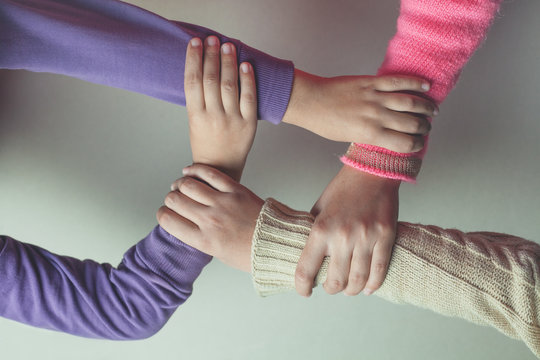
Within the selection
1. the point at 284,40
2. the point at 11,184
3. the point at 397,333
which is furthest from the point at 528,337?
the point at 11,184

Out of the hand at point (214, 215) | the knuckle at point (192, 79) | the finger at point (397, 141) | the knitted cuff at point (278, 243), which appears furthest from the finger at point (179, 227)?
the finger at point (397, 141)

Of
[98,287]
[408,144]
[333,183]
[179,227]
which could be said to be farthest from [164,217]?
[408,144]

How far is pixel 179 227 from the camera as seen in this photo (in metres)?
0.70

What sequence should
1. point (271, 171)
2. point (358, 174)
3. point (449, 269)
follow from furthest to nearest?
point (271, 171)
point (358, 174)
point (449, 269)

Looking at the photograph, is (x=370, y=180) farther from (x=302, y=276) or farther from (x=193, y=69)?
(x=193, y=69)

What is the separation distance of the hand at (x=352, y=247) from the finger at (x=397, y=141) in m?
0.09

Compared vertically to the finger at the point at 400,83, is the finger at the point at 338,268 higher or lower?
lower

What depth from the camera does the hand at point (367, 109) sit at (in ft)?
2.19

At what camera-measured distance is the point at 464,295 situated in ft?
1.97

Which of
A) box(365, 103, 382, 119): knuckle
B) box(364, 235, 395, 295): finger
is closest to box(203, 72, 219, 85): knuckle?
box(365, 103, 382, 119): knuckle

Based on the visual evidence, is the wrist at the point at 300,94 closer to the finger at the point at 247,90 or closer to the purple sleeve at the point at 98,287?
the finger at the point at 247,90

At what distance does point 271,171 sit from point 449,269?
0.43m

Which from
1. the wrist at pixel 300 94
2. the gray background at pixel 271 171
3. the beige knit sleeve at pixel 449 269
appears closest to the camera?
the beige knit sleeve at pixel 449 269

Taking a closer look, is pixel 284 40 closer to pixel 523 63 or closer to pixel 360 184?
pixel 360 184
